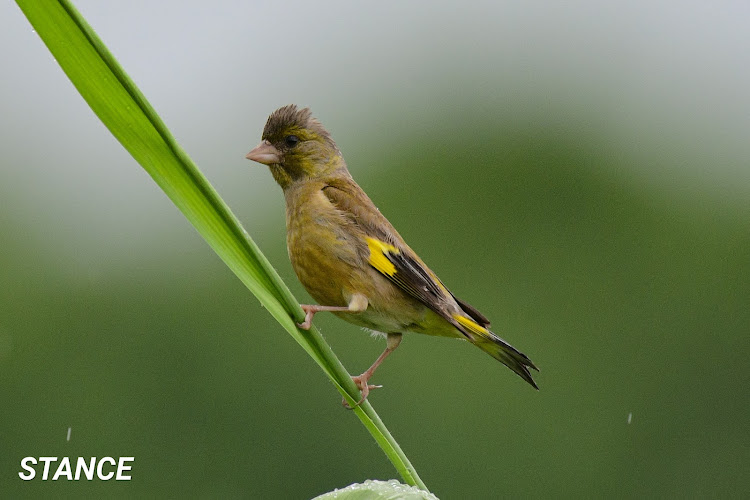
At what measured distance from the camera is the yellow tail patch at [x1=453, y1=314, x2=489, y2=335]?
12.4ft

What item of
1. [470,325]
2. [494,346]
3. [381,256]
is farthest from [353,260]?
[494,346]

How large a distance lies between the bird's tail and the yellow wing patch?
279 mm

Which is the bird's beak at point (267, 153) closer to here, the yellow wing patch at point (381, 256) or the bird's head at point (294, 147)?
the bird's head at point (294, 147)

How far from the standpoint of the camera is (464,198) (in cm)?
2667

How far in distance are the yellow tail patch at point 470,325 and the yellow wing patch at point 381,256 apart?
27 cm

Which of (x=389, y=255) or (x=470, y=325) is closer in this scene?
(x=470, y=325)

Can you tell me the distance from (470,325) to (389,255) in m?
0.39

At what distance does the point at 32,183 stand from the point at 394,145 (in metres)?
9.17

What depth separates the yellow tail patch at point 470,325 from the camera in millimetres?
3774

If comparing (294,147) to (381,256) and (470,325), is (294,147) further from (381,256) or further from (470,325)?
(470,325)

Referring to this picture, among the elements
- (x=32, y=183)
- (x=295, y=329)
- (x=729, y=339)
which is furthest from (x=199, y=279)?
(x=295, y=329)

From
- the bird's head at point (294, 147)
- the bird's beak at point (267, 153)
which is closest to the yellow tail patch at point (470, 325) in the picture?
the bird's head at point (294, 147)

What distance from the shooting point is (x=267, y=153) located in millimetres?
4145

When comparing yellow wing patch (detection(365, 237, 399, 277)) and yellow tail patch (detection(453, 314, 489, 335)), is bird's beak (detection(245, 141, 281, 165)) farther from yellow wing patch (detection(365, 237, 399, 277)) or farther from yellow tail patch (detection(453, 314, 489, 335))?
yellow tail patch (detection(453, 314, 489, 335))
